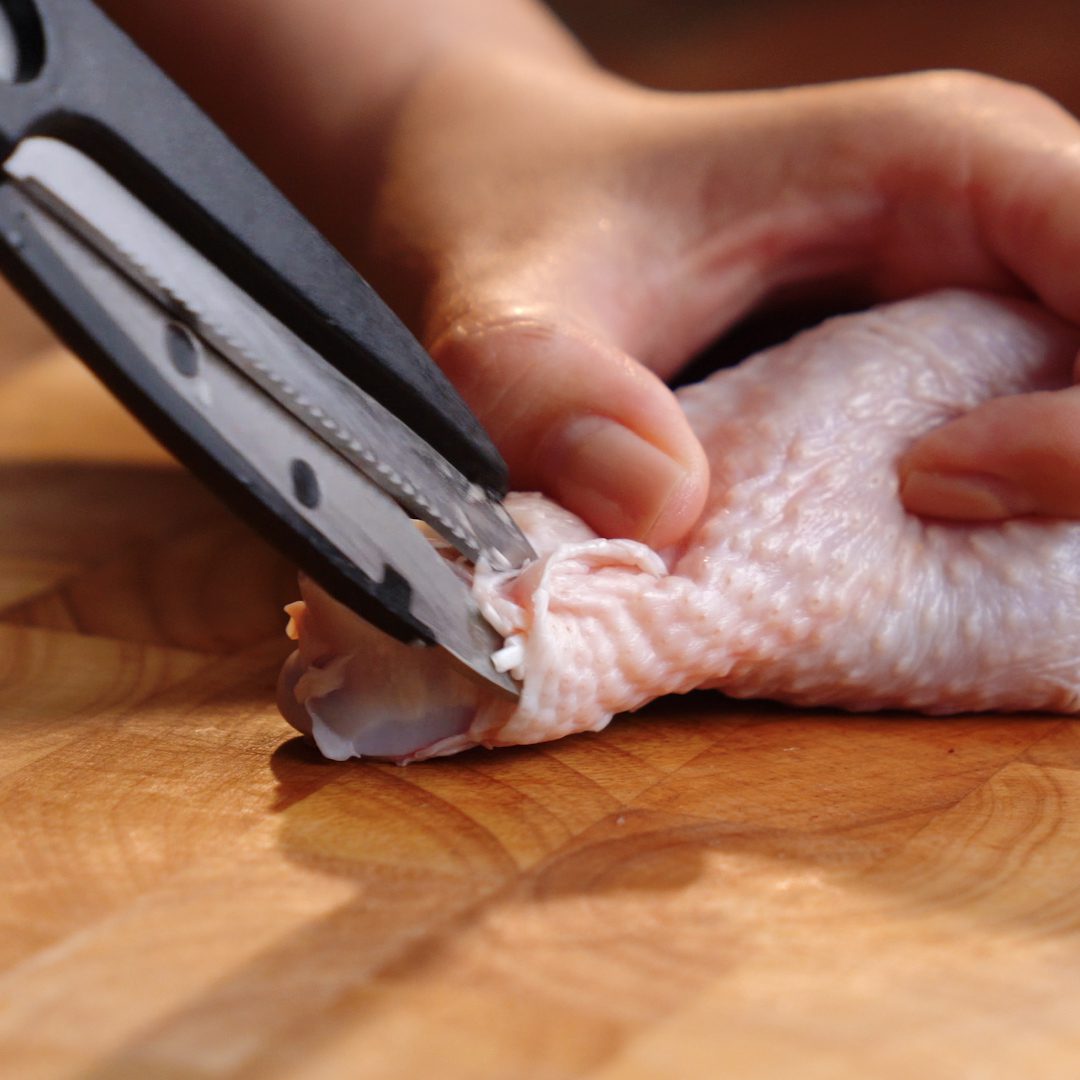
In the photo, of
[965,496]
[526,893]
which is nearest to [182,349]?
[526,893]

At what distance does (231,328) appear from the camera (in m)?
0.70

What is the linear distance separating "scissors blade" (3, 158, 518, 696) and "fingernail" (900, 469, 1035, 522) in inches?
13.0

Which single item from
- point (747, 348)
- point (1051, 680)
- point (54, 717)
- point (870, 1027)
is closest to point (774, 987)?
point (870, 1027)

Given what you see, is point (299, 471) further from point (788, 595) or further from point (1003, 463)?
point (1003, 463)

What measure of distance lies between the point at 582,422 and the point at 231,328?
31 centimetres

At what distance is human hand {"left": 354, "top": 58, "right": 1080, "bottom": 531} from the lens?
3.12ft

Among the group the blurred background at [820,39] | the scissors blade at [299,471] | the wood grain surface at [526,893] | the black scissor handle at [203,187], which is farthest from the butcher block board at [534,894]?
the blurred background at [820,39]

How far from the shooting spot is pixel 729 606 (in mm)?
906

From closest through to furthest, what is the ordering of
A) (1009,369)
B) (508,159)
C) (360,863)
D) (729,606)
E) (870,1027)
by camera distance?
(870,1027)
(360,863)
(729,606)
(1009,369)
(508,159)

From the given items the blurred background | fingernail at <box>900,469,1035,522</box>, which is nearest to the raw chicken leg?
fingernail at <box>900,469,1035,522</box>

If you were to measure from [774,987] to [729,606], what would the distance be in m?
0.31

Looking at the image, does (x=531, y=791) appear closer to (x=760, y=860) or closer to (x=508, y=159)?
(x=760, y=860)

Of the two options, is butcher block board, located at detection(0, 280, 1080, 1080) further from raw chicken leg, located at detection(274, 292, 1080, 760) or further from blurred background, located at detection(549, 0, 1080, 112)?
blurred background, located at detection(549, 0, 1080, 112)

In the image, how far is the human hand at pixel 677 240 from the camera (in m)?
0.95
